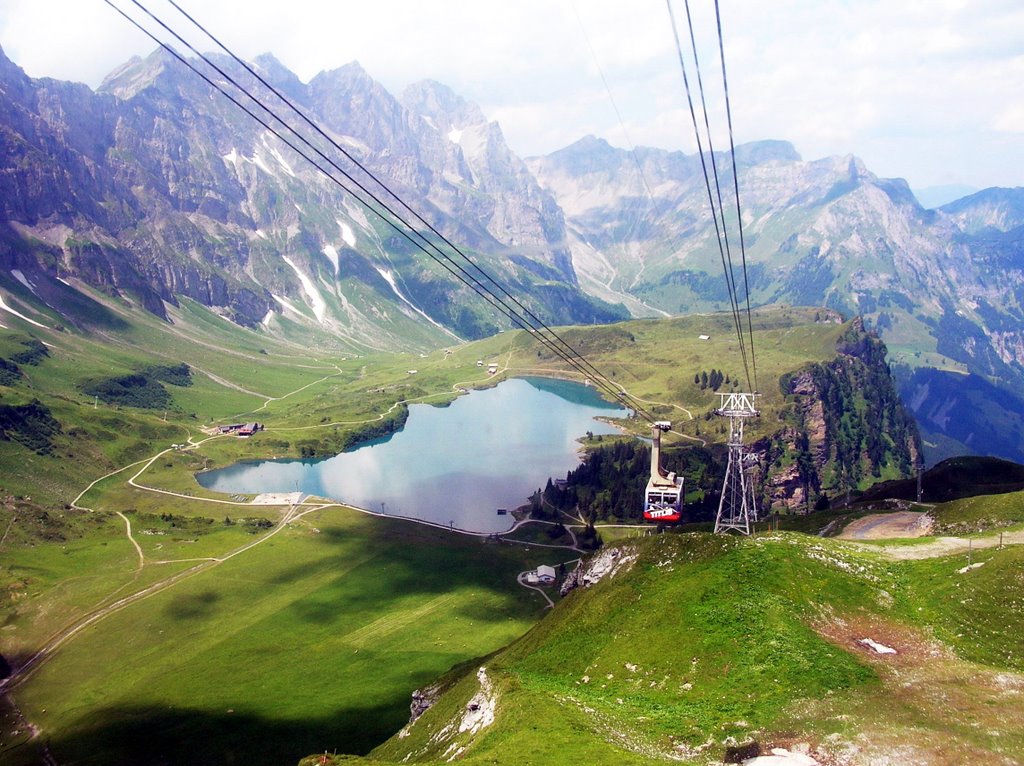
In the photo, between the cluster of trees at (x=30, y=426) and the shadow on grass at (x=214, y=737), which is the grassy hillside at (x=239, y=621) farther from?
the cluster of trees at (x=30, y=426)

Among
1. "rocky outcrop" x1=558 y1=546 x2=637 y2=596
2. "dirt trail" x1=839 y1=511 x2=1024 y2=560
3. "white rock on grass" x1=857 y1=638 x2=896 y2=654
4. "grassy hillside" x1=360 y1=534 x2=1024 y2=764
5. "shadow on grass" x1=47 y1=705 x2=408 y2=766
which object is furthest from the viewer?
"shadow on grass" x1=47 y1=705 x2=408 y2=766

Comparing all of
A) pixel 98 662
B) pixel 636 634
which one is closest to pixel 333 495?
pixel 98 662

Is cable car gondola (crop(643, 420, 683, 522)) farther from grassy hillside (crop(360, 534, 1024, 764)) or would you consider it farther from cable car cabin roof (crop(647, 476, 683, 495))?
grassy hillside (crop(360, 534, 1024, 764))

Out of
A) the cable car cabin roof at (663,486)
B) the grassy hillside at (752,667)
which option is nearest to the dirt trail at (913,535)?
the grassy hillside at (752,667)

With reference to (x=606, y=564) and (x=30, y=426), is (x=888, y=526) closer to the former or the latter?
(x=606, y=564)

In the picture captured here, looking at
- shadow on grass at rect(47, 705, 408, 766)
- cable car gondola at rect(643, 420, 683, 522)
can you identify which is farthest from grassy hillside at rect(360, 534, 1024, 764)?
cable car gondola at rect(643, 420, 683, 522)

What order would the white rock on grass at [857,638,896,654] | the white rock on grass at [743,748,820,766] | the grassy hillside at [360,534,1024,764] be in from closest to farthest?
1. the white rock on grass at [743,748,820,766]
2. the grassy hillside at [360,534,1024,764]
3. the white rock on grass at [857,638,896,654]

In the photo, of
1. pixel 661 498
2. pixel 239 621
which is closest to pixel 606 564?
pixel 661 498

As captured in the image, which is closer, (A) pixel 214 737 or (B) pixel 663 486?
(A) pixel 214 737

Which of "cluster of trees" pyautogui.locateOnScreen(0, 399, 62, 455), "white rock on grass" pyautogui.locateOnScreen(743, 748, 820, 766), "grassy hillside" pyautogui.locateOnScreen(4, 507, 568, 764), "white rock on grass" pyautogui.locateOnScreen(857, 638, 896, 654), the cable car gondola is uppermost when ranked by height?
"white rock on grass" pyautogui.locateOnScreen(743, 748, 820, 766)
